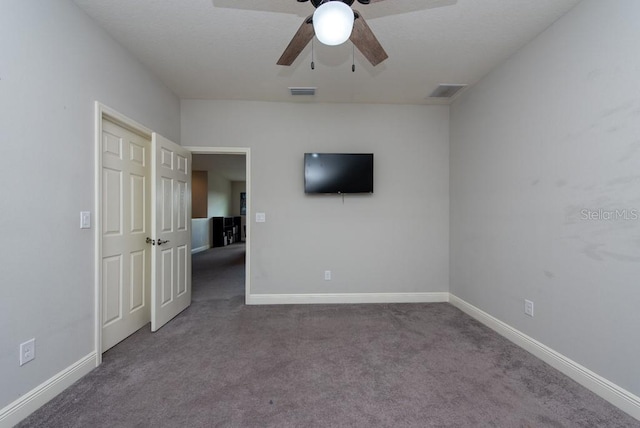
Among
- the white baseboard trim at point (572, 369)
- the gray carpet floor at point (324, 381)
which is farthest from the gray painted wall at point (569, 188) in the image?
the gray carpet floor at point (324, 381)

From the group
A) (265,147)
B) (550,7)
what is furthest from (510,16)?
(265,147)

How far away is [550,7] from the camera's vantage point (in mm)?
1874

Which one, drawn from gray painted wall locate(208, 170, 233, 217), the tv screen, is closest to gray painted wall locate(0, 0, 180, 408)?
the tv screen

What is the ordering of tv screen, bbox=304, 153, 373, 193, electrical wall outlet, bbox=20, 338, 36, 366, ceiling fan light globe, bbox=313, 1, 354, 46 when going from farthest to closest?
tv screen, bbox=304, 153, 373, 193 < electrical wall outlet, bbox=20, 338, 36, 366 < ceiling fan light globe, bbox=313, 1, 354, 46

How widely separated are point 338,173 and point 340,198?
0.34m

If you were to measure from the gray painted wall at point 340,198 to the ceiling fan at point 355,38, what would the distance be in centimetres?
170

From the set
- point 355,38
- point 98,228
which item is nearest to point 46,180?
point 98,228

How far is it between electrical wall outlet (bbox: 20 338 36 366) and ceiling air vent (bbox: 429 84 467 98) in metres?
4.08

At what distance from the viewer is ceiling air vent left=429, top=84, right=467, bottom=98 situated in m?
2.99

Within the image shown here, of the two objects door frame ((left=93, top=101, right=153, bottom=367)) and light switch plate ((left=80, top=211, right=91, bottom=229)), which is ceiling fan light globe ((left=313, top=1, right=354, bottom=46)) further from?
light switch plate ((left=80, top=211, right=91, bottom=229))

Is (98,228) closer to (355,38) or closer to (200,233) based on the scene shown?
(355,38)

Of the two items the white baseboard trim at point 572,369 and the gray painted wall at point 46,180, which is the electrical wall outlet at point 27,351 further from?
the white baseboard trim at point 572,369

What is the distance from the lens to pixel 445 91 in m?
3.12

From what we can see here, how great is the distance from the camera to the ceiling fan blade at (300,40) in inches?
56.2
